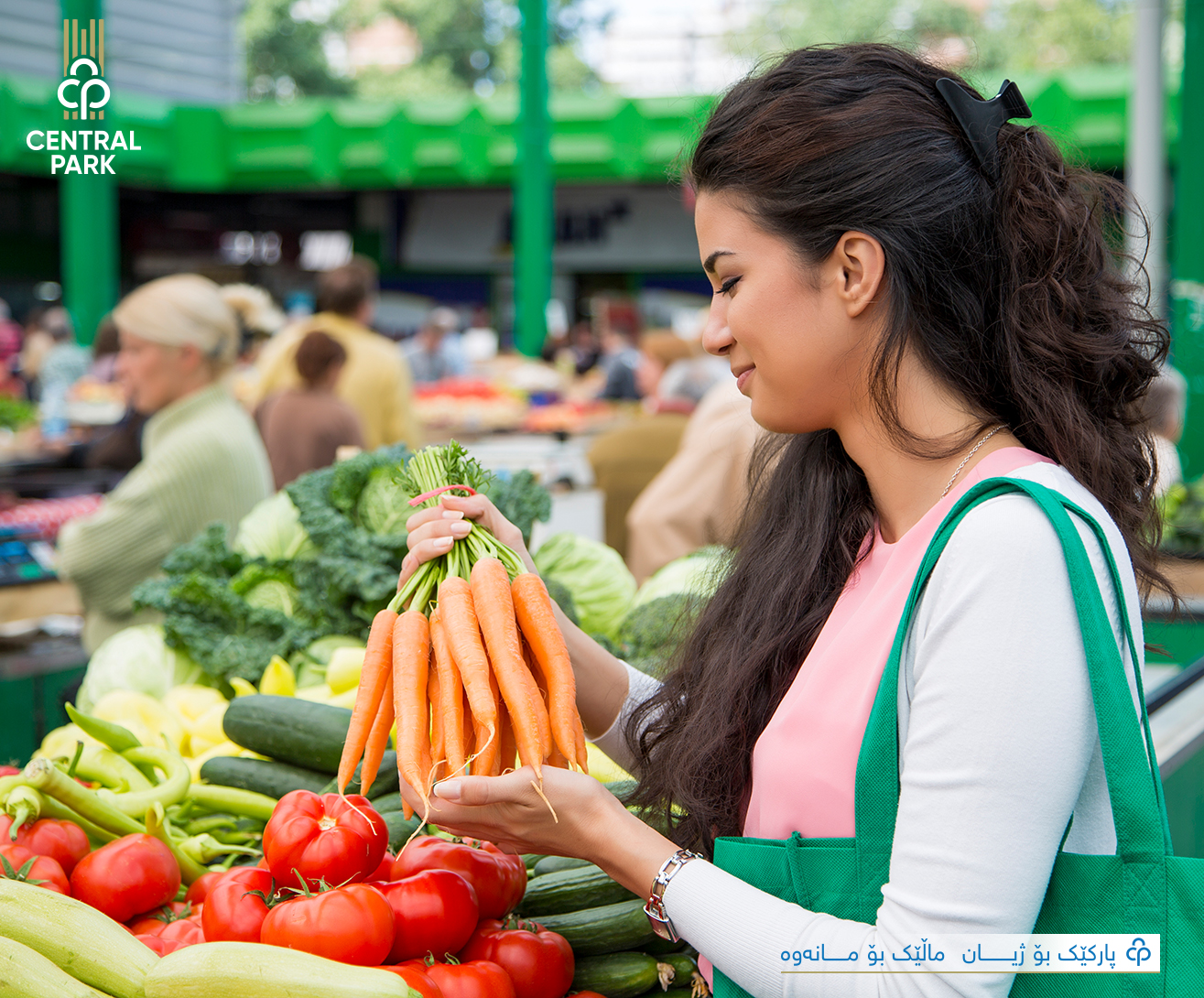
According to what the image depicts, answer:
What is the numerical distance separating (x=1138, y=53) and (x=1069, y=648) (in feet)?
22.8

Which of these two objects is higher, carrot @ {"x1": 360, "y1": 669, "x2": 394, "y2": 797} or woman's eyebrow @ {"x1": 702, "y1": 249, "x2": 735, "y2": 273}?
woman's eyebrow @ {"x1": 702, "y1": 249, "x2": 735, "y2": 273}

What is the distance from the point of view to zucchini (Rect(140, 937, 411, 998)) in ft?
4.21

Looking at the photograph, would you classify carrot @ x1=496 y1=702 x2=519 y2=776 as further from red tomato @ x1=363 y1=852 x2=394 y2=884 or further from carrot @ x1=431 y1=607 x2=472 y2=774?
red tomato @ x1=363 y1=852 x2=394 y2=884

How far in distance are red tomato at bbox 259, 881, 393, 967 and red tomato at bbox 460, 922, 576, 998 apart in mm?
168

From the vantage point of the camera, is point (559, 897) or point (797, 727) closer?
point (797, 727)

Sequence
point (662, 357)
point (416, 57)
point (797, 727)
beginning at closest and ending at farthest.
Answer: point (797, 727) → point (662, 357) → point (416, 57)

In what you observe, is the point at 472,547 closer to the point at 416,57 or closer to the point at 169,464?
the point at 169,464

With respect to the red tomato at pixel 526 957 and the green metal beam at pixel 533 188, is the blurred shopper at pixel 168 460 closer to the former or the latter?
the red tomato at pixel 526 957

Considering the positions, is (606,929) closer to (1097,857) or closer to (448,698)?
(448,698)

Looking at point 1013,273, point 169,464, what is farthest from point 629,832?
point 169,464

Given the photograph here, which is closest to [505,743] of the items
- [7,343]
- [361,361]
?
[361,361]

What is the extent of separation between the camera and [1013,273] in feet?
4.10

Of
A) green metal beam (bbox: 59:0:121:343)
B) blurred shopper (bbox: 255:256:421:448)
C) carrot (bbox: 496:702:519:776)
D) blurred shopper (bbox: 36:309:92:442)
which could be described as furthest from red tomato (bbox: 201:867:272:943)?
blurred shopper (bbox: 36:309:92:442)

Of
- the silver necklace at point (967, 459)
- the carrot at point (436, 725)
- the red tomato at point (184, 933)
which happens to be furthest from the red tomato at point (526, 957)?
the silver necklace at point (967, 459)
